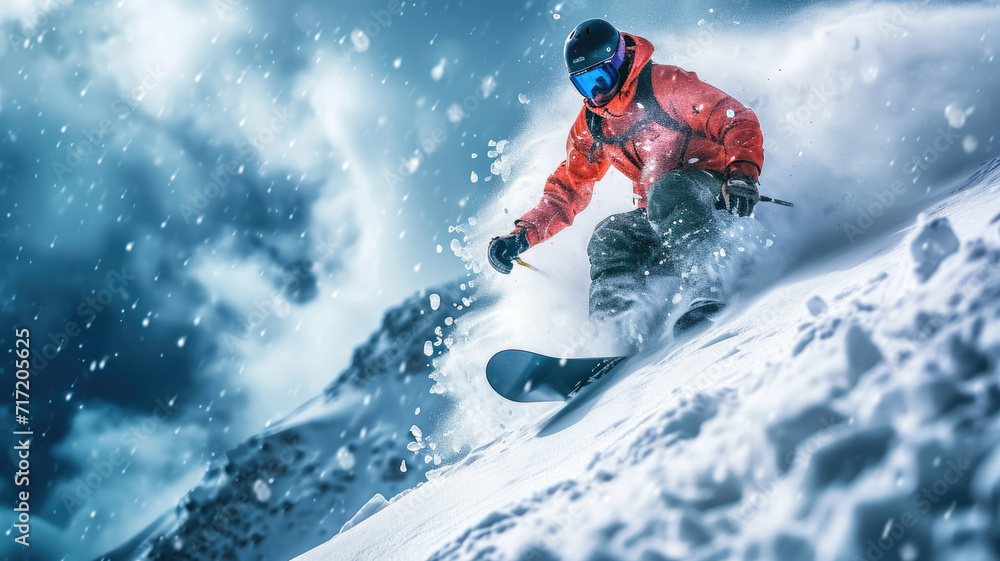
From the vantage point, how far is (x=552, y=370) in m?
3.27

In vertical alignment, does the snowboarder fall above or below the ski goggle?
below

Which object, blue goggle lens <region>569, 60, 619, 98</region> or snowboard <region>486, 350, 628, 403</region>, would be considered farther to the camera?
blue goggle lens <region>569, 60, 619, 98</region>

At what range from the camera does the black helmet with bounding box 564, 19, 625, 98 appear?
129 inches

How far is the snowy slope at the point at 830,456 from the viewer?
0.79m

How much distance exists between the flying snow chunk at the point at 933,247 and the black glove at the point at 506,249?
332cm

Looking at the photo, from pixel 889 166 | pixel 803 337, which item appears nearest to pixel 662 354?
pixel 803 337

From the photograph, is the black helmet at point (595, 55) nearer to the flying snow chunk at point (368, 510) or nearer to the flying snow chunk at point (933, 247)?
the flying snow chunk at point (933, 247)

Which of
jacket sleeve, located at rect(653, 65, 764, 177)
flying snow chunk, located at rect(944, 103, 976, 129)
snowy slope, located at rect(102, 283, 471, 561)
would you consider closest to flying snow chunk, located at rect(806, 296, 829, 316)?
jacket sleeve, located at rect(653, 65, 764, 177)

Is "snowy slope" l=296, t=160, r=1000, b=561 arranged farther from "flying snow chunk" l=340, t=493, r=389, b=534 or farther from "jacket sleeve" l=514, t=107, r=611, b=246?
"jacket sleeve" l=514, t=107, r=611, b=246

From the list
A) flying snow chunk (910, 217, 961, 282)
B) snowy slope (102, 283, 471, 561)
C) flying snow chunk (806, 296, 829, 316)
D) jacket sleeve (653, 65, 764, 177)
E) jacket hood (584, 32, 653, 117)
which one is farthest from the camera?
snowy slope (102, 283, 471, 561)

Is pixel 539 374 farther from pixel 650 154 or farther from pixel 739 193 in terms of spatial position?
Result: pixel 650 154

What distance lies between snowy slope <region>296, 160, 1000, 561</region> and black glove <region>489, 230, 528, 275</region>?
2.81 meters

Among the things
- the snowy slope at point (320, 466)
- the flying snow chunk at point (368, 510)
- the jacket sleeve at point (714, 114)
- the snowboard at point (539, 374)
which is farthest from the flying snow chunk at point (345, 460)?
the jacket sleeve at point (714, 114)

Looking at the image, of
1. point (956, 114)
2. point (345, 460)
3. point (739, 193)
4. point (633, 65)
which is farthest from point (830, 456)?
point (345, 460)
